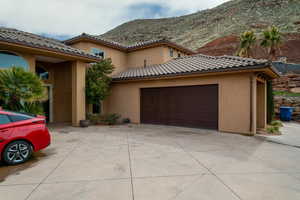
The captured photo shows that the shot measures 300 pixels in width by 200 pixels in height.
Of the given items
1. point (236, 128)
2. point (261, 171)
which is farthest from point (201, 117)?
point (261, 171)

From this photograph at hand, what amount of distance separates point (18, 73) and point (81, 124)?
4.31m

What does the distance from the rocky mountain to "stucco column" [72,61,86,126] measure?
3021 cm

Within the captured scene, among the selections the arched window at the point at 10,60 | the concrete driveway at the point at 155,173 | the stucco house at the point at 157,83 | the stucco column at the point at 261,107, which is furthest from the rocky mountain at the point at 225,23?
the concrete driveway at the point at 155,173

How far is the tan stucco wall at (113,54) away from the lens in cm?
1226

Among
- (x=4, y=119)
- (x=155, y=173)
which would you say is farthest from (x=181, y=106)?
(x=4, y=119)

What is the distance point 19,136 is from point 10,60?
18.2 feet

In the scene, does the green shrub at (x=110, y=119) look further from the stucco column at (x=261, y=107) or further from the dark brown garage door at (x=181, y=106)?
A: the stucco column at (x=261, y=107)

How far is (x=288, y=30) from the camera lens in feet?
101

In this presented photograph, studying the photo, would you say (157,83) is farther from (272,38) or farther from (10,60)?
(272,38)

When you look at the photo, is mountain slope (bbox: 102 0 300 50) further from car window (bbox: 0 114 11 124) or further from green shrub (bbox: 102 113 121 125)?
car window (bbox: 0 114 11 124)

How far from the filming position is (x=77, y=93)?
10.1 metres

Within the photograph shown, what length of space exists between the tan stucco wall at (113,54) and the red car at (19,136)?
868 centimetres

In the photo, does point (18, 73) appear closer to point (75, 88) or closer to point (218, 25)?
point (75, 88)

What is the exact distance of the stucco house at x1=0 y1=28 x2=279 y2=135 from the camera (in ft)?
26.3
